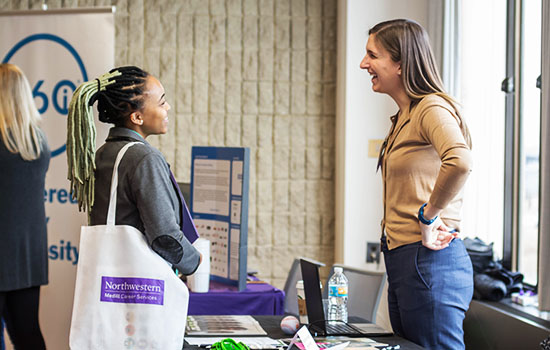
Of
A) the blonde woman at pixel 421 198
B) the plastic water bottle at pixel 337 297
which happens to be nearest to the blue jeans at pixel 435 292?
the blonde woman at pixel 421 198

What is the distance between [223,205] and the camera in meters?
3.05

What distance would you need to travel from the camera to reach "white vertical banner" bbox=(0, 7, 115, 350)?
3.86 metres

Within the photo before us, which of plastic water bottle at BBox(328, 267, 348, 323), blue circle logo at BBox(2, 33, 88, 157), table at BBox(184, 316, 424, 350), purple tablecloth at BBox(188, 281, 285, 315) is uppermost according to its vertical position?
blue circle logo at BBox(2, 33, 88, 157)

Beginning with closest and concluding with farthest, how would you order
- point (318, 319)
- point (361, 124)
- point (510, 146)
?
1. point (318, 319)
2. point (510, 146)
3. point (361, 124)

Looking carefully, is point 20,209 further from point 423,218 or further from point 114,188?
point 423,218

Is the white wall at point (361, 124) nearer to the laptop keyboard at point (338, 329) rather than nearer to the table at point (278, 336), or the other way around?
the table at point (278, 336)

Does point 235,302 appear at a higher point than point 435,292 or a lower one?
lower

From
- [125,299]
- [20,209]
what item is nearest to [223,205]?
[20,209]

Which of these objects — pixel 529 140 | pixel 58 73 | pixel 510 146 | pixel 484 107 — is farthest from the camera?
pixel 58 73

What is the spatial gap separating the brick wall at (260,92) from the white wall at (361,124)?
1.10 feet

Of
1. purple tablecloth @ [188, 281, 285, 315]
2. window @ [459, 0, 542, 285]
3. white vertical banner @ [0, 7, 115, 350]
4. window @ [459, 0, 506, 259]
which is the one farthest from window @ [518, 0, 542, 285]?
white vertical banner @ [0, 7, 115, 350]

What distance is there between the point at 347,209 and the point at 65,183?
181cm

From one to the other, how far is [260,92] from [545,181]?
7.67 ft

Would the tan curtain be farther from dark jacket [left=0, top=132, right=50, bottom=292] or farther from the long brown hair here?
dark jacket [left=0, top=132, right=50, bottom=292]
